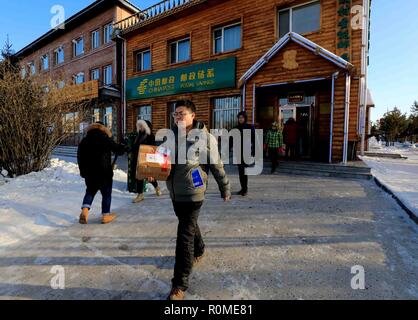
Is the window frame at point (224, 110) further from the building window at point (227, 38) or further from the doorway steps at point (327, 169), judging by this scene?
the doorway steps at point (327, 169)

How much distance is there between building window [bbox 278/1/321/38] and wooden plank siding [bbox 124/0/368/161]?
0.23m

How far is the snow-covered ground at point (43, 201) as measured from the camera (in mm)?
3709

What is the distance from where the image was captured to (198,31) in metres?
12.0

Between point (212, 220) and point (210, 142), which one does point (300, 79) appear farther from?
point (210, 142)

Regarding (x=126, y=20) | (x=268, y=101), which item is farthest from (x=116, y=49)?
(x=268, y=101)

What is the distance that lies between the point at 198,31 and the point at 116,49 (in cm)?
673

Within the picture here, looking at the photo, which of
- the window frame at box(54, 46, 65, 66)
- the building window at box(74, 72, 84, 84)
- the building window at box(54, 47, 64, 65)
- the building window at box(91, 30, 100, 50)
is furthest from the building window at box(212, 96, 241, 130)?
the building window at box(54, 47, 64, 65)

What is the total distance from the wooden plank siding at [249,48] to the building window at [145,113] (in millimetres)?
319

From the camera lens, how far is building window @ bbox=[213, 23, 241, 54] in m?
11.0

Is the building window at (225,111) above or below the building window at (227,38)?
below

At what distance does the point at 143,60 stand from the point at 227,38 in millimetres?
6000

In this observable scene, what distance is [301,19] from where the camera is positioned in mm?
9492
